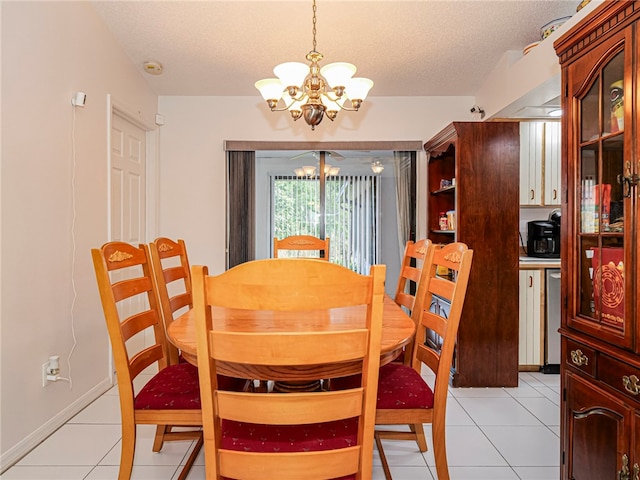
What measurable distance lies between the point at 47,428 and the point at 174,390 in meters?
1.20

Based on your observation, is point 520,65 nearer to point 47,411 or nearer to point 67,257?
point 67,257

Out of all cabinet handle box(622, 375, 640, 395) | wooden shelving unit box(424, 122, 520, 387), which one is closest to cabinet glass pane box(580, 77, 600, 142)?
cabinet handle box(622, 375, 640, 395)

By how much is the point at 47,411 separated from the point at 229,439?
1620 mm

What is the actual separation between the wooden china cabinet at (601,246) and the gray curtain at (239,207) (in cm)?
288

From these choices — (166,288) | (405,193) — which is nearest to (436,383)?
(166,288)

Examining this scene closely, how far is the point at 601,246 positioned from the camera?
145cm

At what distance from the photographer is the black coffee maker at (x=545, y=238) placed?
11.3ft

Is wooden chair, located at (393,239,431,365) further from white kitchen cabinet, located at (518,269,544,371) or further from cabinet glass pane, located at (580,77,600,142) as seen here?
white kitchen cabinet, located at (518,269,544,371)

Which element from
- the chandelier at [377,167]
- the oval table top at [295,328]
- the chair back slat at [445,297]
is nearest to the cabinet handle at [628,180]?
the chair back slat at [445,297]

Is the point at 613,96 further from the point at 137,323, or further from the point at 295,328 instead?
the point at 137,323

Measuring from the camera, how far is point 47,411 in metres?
2.14

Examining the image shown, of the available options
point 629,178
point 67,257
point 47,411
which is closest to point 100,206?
point 67,257

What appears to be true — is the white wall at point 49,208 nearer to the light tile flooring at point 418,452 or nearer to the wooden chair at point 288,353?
the light tile flooring at point 418,452

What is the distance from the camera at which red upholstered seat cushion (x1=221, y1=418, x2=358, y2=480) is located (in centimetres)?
112
